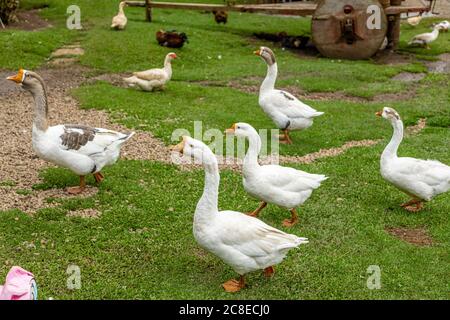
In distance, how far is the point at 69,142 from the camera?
9.10 m

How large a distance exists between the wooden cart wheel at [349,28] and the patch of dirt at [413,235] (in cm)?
1275

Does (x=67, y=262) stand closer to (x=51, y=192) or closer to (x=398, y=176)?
(x=51, y=192)

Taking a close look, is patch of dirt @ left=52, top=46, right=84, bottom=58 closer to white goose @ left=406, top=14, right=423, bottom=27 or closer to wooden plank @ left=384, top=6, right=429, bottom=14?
wooden plank @ left=384, top=6, right=429, bottom=14

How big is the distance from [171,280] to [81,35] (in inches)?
654

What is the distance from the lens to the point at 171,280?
709 cm

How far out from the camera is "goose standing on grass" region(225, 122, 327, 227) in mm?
8070

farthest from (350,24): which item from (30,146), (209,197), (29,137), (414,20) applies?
(209,197)

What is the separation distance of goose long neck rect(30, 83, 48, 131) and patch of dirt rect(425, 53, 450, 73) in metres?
14.4

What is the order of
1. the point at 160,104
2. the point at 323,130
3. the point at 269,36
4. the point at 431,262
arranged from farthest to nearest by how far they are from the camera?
1. the point at 269,36
2. the point at 160,104
3. the point at 323,130
4. the point at 431,262

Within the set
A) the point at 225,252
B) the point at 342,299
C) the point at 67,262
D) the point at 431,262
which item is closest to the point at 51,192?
the point at 67,262

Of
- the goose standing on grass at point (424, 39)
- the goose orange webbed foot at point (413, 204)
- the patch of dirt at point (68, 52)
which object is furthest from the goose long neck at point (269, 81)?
the goose standing on grass at point (424, 39)

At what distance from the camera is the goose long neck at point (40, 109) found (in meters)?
9.09

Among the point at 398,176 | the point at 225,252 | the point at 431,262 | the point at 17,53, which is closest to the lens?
the point at 225,252

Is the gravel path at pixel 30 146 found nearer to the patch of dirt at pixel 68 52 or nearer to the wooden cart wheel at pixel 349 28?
the patch of dirt at pixel 68 52
